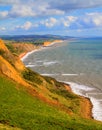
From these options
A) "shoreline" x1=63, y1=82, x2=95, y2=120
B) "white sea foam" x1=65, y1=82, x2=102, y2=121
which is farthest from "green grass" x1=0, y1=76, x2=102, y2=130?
"white sea foam" x1=65, y1=82, x2=102, y2=121

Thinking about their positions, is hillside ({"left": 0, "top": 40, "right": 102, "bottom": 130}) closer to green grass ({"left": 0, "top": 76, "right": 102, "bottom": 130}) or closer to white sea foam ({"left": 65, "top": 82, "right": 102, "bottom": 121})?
green grass ({"left": 0, "top": 76, "right": 102, "bottom": 130})

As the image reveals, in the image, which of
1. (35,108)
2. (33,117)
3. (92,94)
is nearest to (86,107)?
(92,94)

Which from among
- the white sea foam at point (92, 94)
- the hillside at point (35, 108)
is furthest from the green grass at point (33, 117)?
the white sea foam at point (92, 94)

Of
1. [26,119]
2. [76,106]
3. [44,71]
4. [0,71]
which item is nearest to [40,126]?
[26,119]

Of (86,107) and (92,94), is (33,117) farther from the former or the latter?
(92,94)

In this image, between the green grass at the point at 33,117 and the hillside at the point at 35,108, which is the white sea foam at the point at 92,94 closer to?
the hillside at the point at 35,108

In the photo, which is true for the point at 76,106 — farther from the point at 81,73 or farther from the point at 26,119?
the point at 81,73
